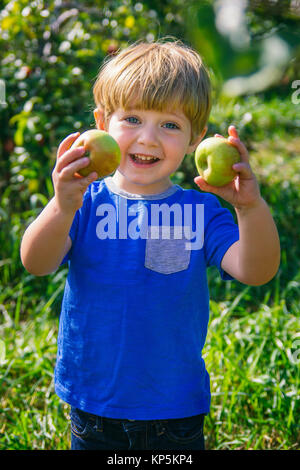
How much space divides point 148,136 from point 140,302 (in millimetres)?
365

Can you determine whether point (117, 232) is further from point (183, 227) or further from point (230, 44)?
point (230, 44)

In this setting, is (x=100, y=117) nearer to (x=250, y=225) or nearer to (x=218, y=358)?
(x=250, y=225)

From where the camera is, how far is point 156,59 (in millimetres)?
1286

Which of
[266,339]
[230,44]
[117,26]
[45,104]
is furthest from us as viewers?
[117,26]

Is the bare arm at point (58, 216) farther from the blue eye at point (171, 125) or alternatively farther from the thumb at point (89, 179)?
the blue eye at point (171, 125)

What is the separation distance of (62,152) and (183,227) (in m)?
0.35

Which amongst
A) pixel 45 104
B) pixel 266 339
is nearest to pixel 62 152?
pixel 266 339

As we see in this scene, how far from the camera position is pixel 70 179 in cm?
103

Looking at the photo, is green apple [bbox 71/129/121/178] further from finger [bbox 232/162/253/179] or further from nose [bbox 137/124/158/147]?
finger [bbox 232/162/253/179]

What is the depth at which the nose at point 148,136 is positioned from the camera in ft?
3.86

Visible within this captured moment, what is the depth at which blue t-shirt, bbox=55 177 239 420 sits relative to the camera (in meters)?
1.23

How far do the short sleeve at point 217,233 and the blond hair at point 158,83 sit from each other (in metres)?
0.20
